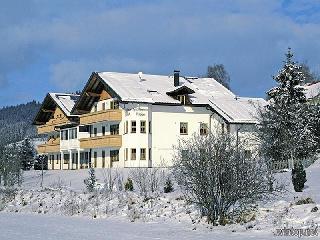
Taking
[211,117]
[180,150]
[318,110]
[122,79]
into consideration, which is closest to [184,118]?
[211,117]

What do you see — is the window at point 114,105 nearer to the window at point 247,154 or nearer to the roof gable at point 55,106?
the roof gable at point 55,106

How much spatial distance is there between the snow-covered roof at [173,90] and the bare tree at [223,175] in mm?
30982

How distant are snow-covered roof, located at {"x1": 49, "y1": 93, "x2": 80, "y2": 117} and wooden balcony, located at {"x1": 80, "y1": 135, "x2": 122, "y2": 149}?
19.8 ft

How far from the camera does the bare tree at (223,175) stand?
20641 mm

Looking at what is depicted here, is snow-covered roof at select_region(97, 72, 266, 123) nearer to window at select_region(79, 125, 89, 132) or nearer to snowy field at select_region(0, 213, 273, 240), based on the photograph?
window at select_region(79, 125, 89, 132)

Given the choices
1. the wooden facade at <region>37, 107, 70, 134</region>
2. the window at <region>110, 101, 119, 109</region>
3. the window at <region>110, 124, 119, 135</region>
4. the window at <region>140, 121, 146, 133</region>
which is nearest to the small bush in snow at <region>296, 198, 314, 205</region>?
the window at <region>140, 121, 146, 133</region>

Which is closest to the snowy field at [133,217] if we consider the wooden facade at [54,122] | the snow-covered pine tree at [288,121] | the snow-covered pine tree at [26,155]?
the snow-covered pine tree at [288,121]

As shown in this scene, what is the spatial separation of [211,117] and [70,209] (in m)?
30.3

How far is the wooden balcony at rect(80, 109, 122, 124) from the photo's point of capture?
177ft

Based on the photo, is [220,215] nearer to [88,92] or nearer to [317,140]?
[317,140]

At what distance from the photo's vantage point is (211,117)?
56.9 metres

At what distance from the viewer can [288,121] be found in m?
42.3

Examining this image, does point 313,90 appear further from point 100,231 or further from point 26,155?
point 100,231

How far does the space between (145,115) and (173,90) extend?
375 cm
